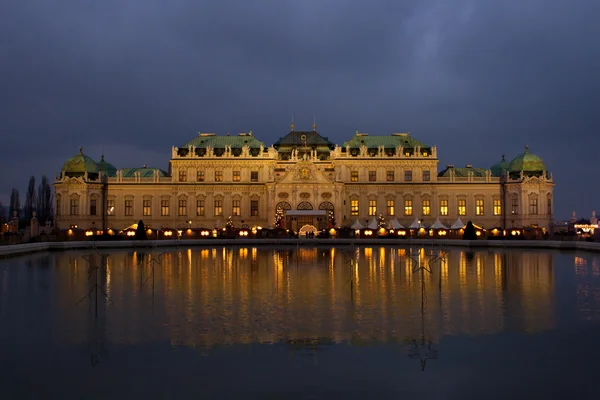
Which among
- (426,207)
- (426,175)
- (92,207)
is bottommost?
(426,207)

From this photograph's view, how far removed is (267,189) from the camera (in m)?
90.7

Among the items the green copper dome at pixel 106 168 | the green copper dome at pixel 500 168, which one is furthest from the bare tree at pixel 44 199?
the green copper dome at pixel 500 168

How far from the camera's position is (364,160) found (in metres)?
92.4

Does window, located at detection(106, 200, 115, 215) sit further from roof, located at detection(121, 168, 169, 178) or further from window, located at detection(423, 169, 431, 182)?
window, located at detection(423, 169, 431, 182)

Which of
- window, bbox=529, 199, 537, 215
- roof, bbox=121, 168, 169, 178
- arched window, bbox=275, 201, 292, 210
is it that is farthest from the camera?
roof, bbox=121, 168, 169, 178

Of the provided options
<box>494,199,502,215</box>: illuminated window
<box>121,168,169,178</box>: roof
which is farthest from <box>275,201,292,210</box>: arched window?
<box>494,199,502,215</box>: illuminated window

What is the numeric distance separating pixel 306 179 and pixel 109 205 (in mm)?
30055

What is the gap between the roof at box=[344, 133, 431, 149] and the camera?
94.2 meters

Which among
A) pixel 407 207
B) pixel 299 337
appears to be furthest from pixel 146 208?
pixel 299 337

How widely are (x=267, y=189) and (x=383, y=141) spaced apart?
63.7 ft

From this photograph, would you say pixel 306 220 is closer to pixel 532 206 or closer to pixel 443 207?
pixel 443 207

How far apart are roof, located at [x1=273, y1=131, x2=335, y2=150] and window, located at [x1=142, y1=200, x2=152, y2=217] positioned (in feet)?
71.1

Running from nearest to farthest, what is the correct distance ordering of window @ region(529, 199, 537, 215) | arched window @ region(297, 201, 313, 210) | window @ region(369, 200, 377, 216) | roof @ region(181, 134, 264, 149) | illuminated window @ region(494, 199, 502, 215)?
arched window @ region(297, 201, 313, 210) < window @ region(529, 199, 537, 215) < window @ region(369, 200, 377, 216) < illuminated window @ region(494, 199, 502, 215) < roof @ region(181, 134, 264, 149)

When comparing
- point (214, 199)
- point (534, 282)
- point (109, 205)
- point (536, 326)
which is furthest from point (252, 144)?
point (536, 326)
